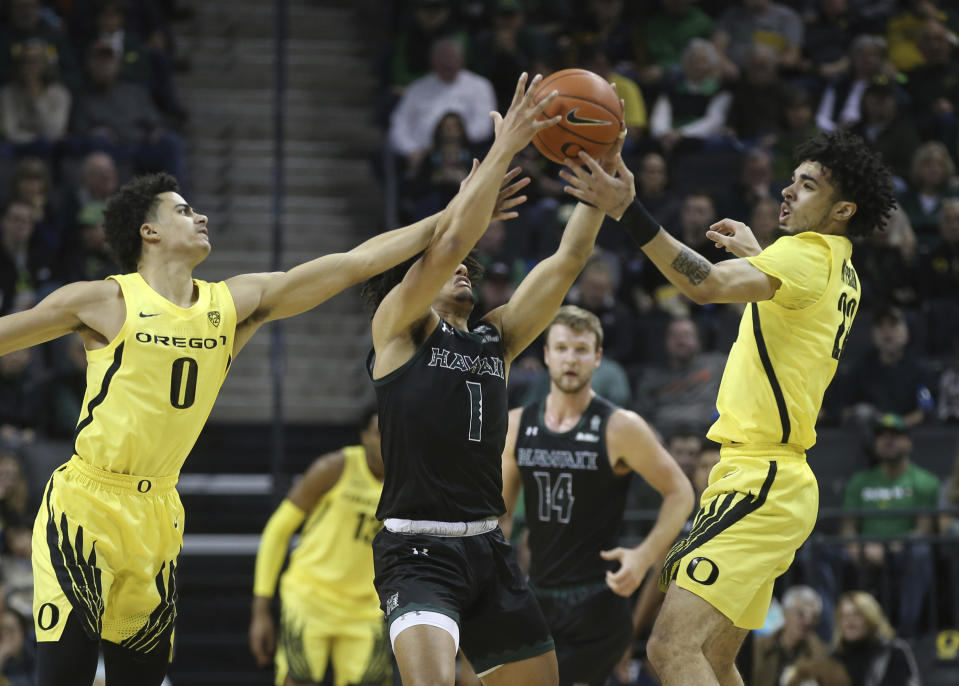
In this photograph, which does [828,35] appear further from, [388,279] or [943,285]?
[388,279]

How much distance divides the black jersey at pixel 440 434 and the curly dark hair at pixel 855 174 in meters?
1.63

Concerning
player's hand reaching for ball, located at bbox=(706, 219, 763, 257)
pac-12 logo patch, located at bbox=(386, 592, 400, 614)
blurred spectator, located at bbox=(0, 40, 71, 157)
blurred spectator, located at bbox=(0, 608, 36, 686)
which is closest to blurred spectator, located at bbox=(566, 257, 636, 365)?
blurred spectator, located at bbox=(0, 608, 36, 686)

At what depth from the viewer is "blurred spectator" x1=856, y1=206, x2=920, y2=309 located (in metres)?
11.4

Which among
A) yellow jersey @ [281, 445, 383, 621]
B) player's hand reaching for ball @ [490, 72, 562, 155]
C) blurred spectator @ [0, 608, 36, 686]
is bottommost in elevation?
blurred spectator @ [0, 608, 36, 686]

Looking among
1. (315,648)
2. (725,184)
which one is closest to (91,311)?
(315,648)

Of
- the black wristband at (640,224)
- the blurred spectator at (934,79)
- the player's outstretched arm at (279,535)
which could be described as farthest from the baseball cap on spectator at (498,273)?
the black wristband at (640,224)

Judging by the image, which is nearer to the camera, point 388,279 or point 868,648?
point 388,279

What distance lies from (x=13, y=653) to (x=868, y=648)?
5595mm

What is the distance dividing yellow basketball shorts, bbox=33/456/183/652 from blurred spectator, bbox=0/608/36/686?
3864mm

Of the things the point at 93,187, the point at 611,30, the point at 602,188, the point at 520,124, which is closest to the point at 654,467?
the point at 602,188

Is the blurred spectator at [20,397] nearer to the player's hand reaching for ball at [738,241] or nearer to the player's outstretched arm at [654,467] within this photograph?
the player's outstretched arm at [654,467]

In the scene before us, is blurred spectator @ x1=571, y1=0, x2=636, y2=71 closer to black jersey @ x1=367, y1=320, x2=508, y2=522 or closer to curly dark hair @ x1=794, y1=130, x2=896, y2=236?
curly dark hair @ x1=794, y1=130, x2=896, y2=236

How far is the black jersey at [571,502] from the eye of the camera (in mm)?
6625

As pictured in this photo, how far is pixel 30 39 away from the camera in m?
12.6
